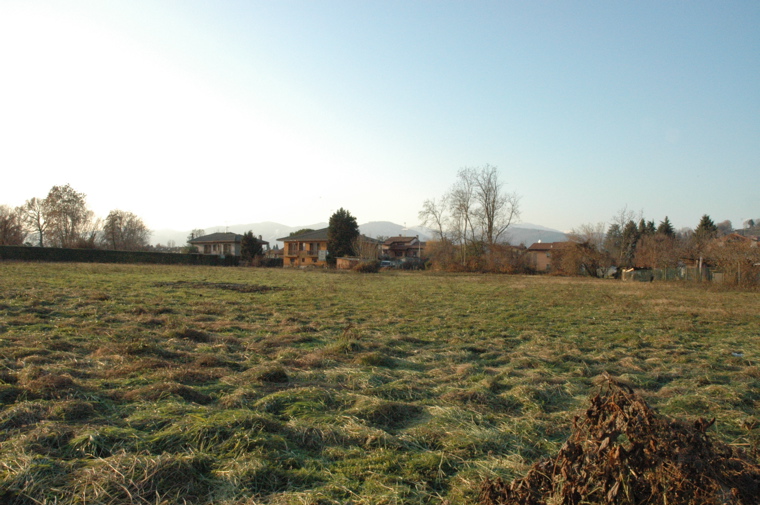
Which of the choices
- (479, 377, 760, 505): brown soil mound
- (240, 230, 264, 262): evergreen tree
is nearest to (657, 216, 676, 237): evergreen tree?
(240, 230, 264, 262): evergreen tree

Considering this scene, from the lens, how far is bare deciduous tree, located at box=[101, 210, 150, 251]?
61.8 meters

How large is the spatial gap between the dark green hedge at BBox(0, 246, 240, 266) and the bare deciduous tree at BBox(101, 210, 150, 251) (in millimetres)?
18824

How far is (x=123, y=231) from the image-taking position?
71.5m

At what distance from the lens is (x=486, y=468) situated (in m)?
3.03

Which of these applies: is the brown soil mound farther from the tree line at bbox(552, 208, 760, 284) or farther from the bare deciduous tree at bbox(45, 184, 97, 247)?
the bare deciduous tree at bbox(45, 184, 97, 247)

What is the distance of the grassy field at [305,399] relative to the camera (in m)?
2.73

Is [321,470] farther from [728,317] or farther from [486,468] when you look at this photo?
[728,317]

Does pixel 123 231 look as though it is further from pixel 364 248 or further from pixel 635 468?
pixel 635 468

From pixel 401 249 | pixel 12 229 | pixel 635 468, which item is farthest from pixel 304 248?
pixel 635 468

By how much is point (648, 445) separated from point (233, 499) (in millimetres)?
2303

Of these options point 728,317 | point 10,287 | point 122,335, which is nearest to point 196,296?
point 10,287

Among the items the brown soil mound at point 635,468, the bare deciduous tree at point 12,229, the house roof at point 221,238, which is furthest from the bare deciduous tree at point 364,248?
the brown soil mound at point 635,468

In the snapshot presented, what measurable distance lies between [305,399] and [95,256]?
1798 inches

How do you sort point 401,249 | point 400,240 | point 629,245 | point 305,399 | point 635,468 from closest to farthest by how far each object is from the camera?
point 635,468 < point 305,399 < point 629,245 < point 401,249 < point 400,240
